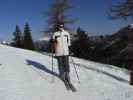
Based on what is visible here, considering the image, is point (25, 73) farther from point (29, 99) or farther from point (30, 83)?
point (29, 99)

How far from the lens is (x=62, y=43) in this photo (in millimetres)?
12086

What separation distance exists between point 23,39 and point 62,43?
8119cm

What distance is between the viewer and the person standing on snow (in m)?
12.0

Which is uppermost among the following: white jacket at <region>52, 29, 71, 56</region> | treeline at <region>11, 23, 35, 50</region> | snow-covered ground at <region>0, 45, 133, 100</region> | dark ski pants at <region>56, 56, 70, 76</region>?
white jacket at <region>52, 29, 71, 56</region>

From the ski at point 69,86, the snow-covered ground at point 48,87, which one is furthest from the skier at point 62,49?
the snow-covered ground at point 48,87

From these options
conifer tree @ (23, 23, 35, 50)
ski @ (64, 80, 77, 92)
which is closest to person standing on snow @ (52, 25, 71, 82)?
ski @ (64, 80, 77, 92)

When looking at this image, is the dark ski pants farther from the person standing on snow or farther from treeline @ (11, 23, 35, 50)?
treeline @ (11, 23, 35, 50)

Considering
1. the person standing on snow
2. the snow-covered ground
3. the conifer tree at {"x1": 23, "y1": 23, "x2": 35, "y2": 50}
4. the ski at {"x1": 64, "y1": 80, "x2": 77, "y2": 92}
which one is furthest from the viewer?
the conifer tree at {"x1": 23, "y1": 23, "x2": 35, "y2": 50}

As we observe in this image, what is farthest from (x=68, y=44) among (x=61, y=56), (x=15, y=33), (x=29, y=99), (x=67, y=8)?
(x=15, y=33)

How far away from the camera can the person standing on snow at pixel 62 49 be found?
474 inches

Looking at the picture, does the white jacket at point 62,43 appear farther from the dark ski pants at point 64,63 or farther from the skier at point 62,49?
the dark ski pants at point 64,63

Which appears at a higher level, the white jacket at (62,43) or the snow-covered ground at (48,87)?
the white jacket at (62,43)

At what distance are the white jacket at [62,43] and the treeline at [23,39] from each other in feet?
232

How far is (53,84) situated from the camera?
11914 millimetres
